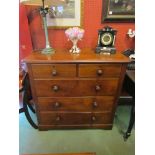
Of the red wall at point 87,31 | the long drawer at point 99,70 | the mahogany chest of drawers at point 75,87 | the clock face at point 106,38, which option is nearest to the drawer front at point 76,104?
the mahogany chest of drawers at point 75,87

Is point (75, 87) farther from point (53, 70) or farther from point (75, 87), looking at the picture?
point (53, 70)

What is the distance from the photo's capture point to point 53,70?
5.37 feet

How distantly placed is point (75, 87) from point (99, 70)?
0.30m

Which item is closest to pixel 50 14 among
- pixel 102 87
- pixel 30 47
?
pixel 30 47

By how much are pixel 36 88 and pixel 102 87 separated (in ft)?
2.20

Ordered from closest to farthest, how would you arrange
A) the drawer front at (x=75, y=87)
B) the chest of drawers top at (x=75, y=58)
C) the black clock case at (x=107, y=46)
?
the chest of drawers top at (x=75, y=58), the drawer front at (x=75, y=87), the black clock case at (x=107, y=46)

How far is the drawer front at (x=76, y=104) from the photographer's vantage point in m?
1.81

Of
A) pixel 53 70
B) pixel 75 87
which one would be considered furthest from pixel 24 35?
pixel 75 87

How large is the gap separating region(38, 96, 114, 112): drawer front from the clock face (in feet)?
1.97

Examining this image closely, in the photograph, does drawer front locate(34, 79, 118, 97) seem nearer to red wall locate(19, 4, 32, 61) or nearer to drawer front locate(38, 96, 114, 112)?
drawer front locate(38, 96, 114, 112)

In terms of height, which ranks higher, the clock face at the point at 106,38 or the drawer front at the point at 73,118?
the clock face at the point at 106,38

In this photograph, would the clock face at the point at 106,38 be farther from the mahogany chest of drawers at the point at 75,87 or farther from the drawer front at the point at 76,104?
the drawer front at the point at 76,104

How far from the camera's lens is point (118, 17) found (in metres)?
2.04
